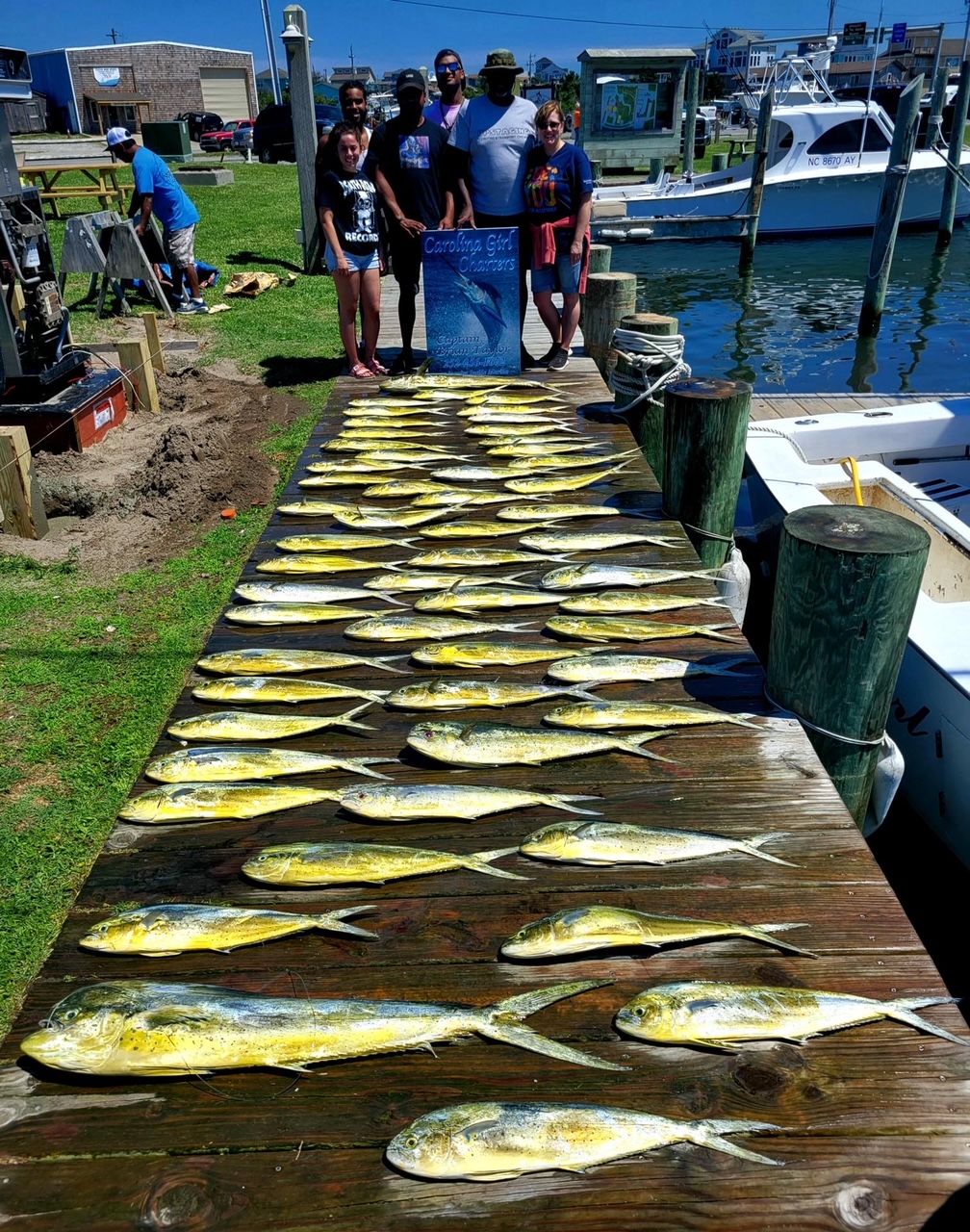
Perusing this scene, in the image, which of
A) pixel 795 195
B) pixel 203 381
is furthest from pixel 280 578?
pixel 795 195

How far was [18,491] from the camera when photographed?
6281 millimetres

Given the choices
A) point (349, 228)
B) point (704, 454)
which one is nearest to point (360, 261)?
point (349, 228)

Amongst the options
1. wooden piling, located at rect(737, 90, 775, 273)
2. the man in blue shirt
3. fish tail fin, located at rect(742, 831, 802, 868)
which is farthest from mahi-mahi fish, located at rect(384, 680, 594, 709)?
wooden piling, located at rect(737, 90, 775, 273)

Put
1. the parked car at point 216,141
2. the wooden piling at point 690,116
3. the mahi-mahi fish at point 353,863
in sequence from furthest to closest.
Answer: the parked car at point 216,141, the wooden piling at point 690,116, the mahi-mahi fish at point 353,863

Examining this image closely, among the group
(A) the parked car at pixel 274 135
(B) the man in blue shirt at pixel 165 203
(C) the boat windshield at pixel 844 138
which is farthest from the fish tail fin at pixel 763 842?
(A) the parked car at pixel 274 135

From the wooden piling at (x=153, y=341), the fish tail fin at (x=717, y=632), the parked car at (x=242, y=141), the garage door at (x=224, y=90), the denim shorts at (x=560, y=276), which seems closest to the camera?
the fish tail fin at (x=717, y=632)

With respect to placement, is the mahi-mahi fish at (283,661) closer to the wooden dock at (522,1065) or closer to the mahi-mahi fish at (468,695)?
the mahi-mahi fish at (468,695)

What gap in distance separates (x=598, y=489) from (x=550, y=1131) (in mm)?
3974

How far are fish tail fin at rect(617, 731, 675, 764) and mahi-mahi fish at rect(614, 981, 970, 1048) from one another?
99 centimetres

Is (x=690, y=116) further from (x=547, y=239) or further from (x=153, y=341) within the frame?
(x=547, y=239)

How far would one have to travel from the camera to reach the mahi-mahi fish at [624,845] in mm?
2617

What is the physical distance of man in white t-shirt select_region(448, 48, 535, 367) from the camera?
22.1 ft

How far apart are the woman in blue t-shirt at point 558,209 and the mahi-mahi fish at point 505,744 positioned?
5.13 m

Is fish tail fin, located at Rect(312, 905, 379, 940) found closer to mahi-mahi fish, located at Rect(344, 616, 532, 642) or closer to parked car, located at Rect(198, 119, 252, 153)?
mahi-mahi fish, located at Rect(344, 616, 532, 642)
